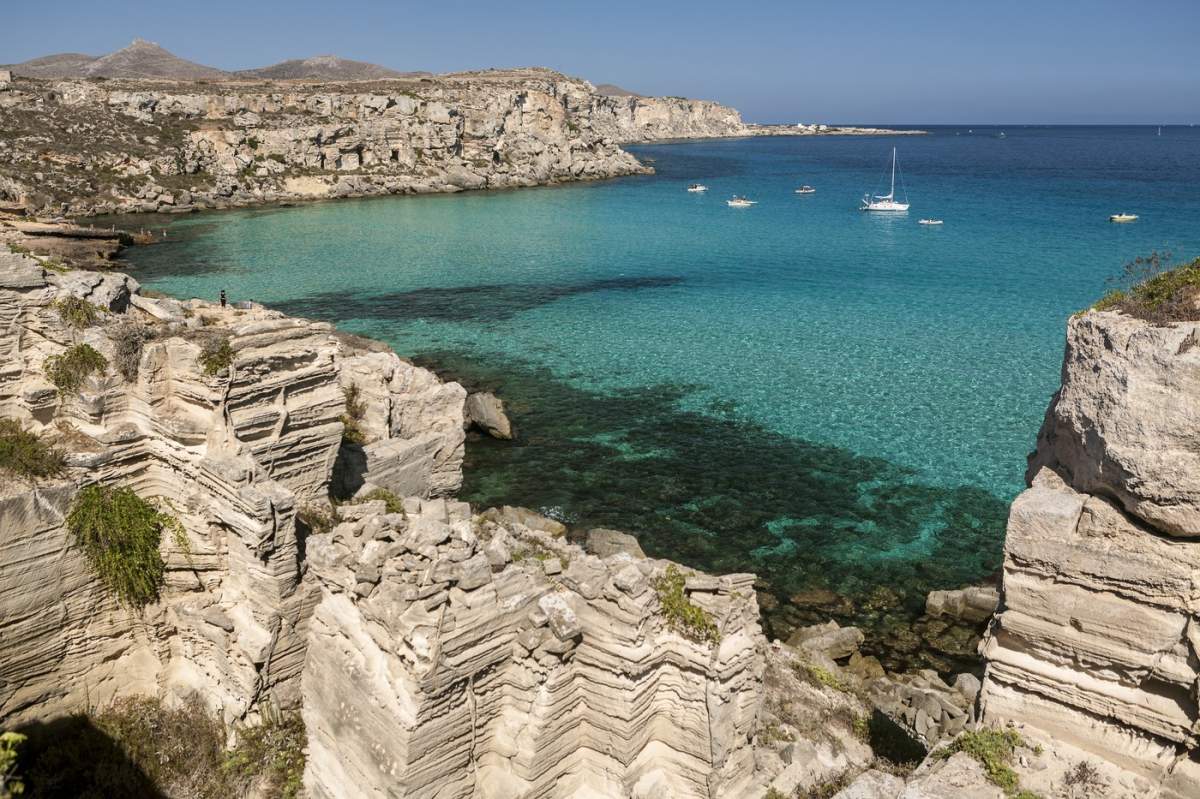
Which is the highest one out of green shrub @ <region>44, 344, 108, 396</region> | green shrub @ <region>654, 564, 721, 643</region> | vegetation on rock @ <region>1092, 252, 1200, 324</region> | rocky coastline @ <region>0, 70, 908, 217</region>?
rocky coastline @ <region>0, 70, 908, 217</region>

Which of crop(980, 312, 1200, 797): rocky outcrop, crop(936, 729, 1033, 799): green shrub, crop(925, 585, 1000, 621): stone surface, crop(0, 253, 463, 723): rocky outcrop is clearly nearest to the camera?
crop(980, 312, 1200, 797): rocky outcrop

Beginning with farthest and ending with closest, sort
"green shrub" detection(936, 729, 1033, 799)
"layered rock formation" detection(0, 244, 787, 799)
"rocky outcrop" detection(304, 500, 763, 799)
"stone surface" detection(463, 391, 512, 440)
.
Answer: "stone surface" detection(463, 391, 512, 440) < "layered rock formation" detection(0, 244, 787, 799) < "rocky outcrop" detection(304, 500, 763, 799) < "green shrub" detection(936, 729, 1033, 799)

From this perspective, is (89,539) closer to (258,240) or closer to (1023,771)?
(1023,771)

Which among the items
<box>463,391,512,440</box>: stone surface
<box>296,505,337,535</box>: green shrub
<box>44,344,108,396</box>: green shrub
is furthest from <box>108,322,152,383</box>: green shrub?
<box>463,391,512,440</box>: stone surface

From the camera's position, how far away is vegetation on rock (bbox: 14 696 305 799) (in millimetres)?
9680

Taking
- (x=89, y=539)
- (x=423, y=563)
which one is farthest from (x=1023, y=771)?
(x=89, y=539)

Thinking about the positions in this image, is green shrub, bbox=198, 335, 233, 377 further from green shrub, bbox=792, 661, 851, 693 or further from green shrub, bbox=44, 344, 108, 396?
green shrub, bbox=792, 661, 851, 693

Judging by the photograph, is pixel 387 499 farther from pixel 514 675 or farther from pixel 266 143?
pixel 266 143

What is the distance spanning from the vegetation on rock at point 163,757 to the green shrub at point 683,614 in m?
5.32

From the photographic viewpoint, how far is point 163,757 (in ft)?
33.1

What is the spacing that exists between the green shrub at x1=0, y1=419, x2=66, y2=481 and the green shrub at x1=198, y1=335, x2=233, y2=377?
2404 mm

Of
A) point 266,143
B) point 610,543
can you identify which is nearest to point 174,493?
point 610,543

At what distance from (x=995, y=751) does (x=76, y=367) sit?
41.0 feet

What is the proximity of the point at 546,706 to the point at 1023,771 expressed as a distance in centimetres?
470
